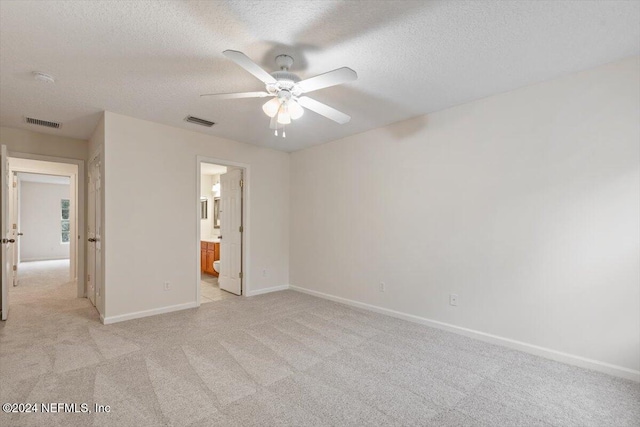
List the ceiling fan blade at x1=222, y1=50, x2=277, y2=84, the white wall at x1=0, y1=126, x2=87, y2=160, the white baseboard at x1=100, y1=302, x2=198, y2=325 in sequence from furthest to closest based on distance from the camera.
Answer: the white wall at x1=0, y1=126, x2=87, y2=160 < the white baseboard at x1=100, y1=302, x2=198, y2=325 < the ceiling fan blade at x1=222, y1=50, x2=277, y2=84

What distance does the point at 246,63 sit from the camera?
6.00 feet

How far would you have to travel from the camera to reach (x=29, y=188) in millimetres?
9070

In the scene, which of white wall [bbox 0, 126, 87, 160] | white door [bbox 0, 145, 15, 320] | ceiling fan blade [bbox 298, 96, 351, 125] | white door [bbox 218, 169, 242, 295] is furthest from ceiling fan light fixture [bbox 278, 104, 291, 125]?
white wall [bbox 0, 126, 87, 160]

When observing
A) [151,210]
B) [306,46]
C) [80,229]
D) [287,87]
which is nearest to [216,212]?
[80,229]

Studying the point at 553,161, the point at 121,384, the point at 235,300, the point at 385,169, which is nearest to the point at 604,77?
the point at 553,161

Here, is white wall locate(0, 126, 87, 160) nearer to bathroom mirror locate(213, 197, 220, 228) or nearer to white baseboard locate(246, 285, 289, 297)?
bathroom mirror locate(213, 197, 220, 228)

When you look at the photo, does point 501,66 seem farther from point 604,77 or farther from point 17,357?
point 17,357

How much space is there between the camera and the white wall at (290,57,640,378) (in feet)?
7.83

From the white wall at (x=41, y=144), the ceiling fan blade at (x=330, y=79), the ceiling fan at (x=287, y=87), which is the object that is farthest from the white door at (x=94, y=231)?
the ceiling fan blade at (x=330, y=79)

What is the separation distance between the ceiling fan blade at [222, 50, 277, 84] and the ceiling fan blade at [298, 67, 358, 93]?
0.79ft

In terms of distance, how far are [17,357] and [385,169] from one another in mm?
4198

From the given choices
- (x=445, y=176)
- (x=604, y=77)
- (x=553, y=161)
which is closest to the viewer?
(x=604, y=77)

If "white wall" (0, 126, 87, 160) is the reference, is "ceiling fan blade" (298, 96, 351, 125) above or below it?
below

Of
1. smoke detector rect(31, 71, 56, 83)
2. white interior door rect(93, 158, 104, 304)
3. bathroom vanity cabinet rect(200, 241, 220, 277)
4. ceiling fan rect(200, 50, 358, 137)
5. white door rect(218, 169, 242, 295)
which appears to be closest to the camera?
ceiling fan rect(200, 50, 358, 137)
